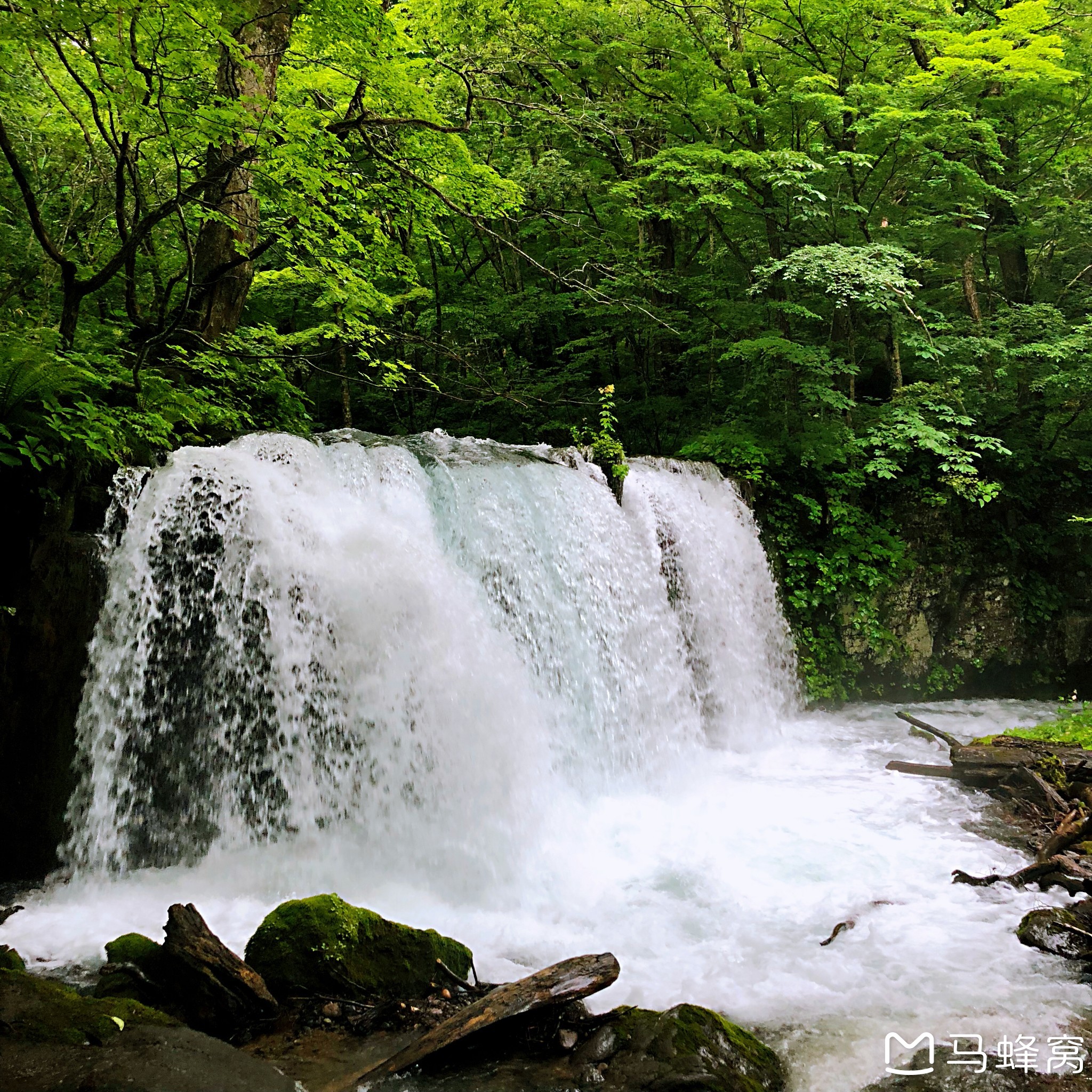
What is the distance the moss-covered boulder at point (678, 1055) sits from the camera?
8.14 feet

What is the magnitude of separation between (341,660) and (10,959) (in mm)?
2332

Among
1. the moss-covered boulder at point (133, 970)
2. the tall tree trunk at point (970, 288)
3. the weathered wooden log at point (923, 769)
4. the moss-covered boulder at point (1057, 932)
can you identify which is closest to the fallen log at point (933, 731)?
the weathered wooden log at point (923, 769)

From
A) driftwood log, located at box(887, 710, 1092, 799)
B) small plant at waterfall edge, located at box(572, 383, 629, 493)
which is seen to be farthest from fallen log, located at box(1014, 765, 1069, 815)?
small plant at waterfall edge, located at box(572, 383, 629, 493)

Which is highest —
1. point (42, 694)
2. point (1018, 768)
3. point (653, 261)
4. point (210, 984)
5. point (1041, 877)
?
point (653, 261)

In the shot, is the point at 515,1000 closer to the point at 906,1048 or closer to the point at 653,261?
the point at 906,1048

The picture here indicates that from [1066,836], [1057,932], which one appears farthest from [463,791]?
[1066,836]

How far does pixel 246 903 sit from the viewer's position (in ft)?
13.4

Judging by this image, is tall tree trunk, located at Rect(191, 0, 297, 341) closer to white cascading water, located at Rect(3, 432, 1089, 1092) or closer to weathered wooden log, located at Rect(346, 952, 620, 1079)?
white cascading water, located at Rect(3, 432, 1089, 1092)

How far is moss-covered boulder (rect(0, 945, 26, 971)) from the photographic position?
285 centimetres

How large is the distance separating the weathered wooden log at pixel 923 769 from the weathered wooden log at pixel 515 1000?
184 inches

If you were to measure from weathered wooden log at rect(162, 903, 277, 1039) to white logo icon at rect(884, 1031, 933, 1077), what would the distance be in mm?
2450

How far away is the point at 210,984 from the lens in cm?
291

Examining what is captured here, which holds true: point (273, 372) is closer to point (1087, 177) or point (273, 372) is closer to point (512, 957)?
point (512, 957)

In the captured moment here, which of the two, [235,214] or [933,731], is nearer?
[235,214]
